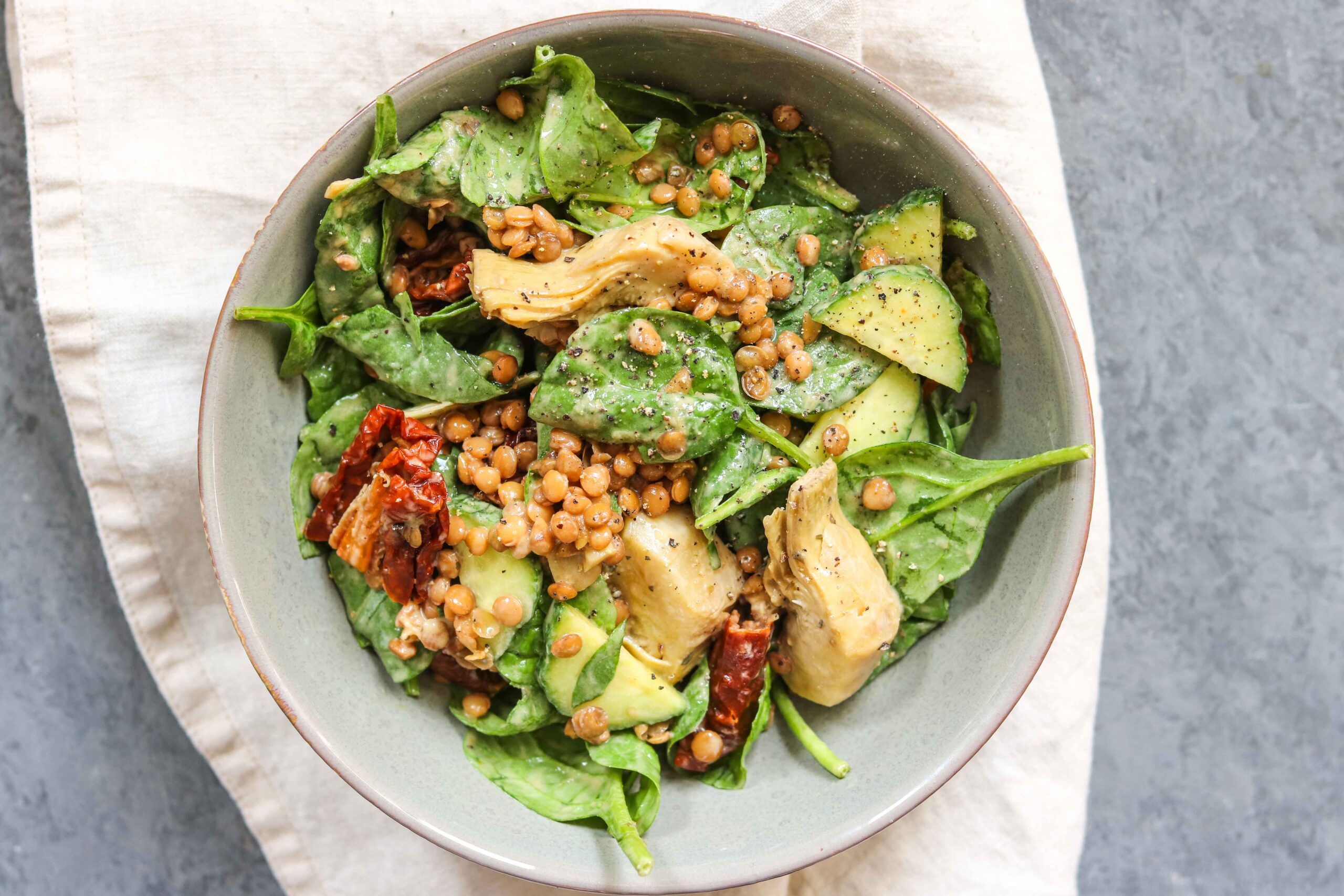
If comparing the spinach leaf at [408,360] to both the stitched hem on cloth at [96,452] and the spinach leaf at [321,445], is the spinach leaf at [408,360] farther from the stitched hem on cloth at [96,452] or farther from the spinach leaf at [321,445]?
the stitched hem on cloth at [96,452]

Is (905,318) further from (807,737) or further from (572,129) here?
(807,737)

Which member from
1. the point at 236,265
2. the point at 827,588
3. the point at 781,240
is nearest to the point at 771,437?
the point at 827,588

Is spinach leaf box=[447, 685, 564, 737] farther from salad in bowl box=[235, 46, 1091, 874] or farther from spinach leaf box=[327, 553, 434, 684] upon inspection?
spinach leaf box=[327, 553, 434, 684]

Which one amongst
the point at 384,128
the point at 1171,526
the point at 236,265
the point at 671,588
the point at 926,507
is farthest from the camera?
the point at 1171,526

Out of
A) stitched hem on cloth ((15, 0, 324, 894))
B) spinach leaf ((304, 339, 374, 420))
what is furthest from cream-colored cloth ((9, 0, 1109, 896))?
spinach leaf ((304, 339, 374, 420))

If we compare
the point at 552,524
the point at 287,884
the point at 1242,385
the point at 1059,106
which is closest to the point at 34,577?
the point at 287,884

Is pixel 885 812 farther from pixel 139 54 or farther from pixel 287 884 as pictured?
pixel 139 54

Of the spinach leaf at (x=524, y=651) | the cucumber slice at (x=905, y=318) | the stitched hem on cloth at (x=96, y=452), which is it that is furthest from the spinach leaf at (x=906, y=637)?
the stitched hem on cloth at (x=96, y=452)
